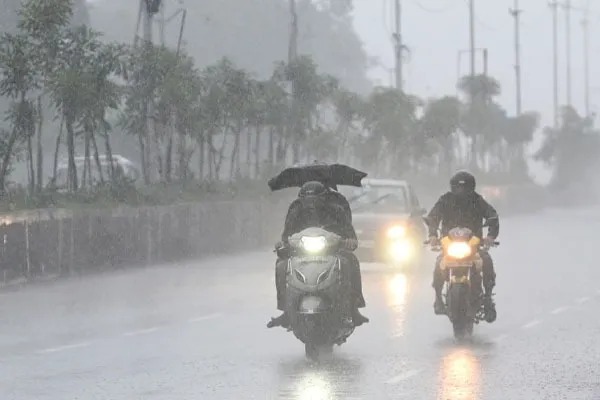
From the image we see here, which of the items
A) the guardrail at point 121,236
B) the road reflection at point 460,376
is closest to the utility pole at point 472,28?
the guardrail at point 121,236

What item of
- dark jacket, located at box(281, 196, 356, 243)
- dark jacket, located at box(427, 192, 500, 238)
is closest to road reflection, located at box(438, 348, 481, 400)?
dark jacket, located at box(281, 196, 356, 243)

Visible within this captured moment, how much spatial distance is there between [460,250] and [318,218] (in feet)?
6.36

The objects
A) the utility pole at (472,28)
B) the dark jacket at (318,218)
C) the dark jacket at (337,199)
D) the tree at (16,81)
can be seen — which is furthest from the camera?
the utility pole at (472,28)

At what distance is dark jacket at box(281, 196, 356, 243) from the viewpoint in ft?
49.8

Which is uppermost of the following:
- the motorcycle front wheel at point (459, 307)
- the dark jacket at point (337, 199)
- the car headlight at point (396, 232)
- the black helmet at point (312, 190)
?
the black helmet at point (312, 190)

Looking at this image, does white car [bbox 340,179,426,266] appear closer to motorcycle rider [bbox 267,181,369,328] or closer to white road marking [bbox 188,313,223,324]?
white road marking [bbox 188,313,223,324]

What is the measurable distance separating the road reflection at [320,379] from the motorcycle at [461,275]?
1.84 metres

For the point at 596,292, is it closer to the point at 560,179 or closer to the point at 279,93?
the point at 279,93

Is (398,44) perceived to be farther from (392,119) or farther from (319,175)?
(319,175)

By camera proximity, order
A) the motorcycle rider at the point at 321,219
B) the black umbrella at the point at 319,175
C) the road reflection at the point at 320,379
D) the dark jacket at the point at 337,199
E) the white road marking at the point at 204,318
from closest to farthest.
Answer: the road reflection at the point at 320,379 → the motorcycle rider at the point at 321,219 → the dark jacket at the point at 337,199 → the black umbrella at the point at 319,175 → the white road marking at the point at 204,318

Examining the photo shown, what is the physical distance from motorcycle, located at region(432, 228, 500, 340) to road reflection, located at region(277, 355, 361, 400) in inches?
72.6

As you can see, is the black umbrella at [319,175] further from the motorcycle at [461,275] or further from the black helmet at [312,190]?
the motorcycle at [461,275]

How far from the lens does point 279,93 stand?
146ft

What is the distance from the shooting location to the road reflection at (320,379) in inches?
484
